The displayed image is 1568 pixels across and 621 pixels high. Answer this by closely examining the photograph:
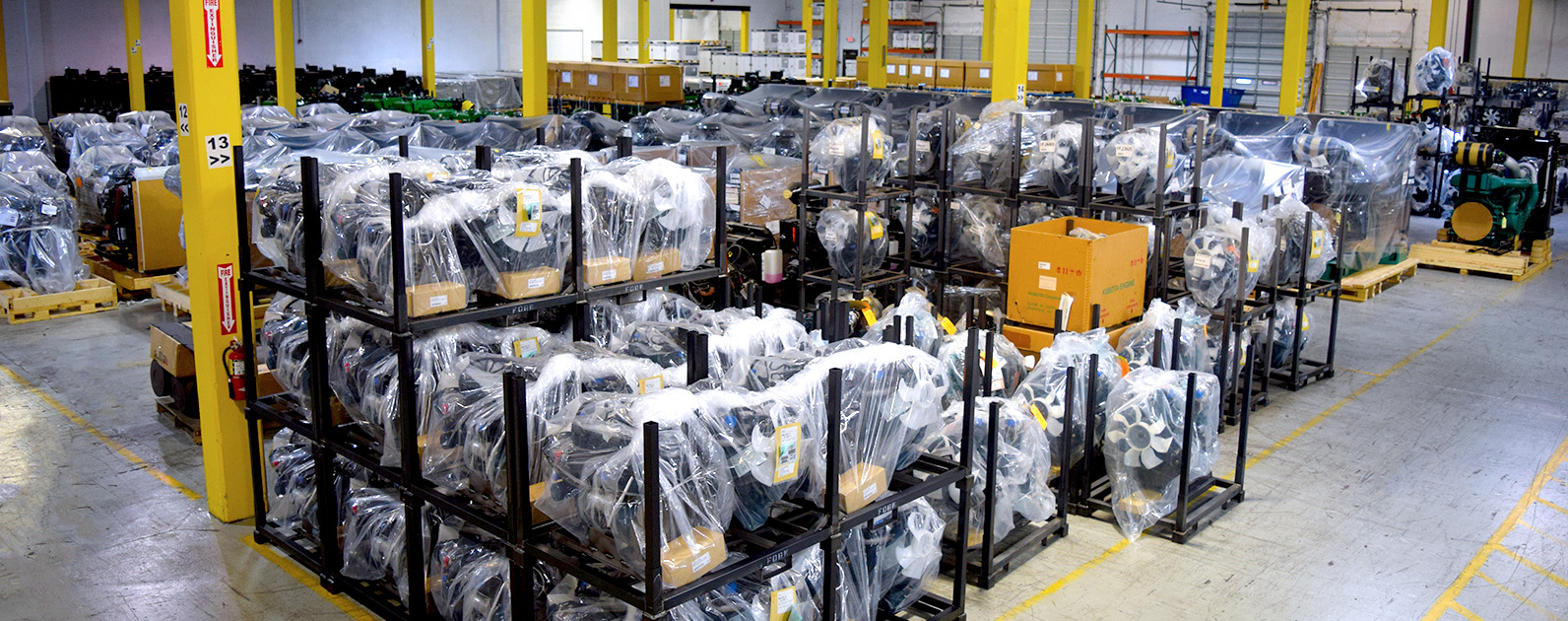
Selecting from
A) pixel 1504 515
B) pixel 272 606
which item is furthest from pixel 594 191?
pixel 1504 515

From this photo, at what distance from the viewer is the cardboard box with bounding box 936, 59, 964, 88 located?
19.4m

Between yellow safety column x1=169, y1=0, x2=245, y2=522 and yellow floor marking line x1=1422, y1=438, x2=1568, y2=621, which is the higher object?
yellow safety column x1=169, y1=0, x2=245, y2=522

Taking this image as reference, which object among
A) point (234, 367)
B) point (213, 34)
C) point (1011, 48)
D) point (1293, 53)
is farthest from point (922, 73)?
point (234, 367)

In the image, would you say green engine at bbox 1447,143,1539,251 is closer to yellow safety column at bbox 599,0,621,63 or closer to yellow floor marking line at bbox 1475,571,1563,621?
yellow floor marking line at bbox 1475,571,1563,621

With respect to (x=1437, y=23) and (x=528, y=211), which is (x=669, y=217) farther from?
(x=1437, y=23)

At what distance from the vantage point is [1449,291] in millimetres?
12344

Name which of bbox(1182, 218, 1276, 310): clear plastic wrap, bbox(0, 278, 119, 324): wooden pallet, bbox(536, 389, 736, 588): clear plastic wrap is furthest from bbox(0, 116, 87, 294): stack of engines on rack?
bbox(1182, 218, 1276, 310): clear plastic wrap

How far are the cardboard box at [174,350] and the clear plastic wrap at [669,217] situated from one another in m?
3.46

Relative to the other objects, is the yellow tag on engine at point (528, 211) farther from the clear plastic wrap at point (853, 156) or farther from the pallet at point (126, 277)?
the pallet at point (126, 277)

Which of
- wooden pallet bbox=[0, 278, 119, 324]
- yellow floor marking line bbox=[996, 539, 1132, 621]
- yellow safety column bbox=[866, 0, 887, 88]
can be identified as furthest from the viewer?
yellow safety column bbox=[866, 0, 887, 88]

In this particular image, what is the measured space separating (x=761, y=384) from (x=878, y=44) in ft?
52.3

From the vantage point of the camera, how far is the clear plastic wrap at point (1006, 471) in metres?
5.24

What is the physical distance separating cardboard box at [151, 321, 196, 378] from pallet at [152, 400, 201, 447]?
0.91 feet

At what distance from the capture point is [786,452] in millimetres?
3752
